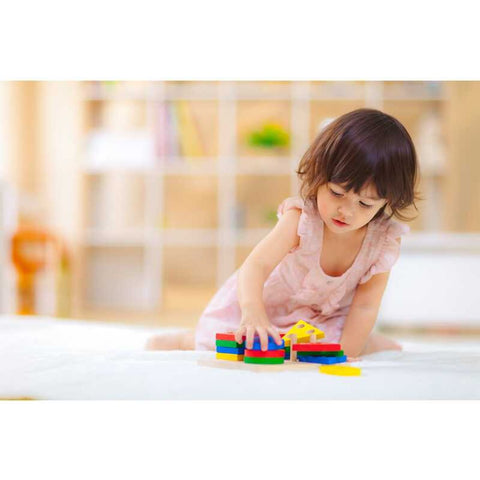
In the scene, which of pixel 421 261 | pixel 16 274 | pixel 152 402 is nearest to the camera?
pixel 152 402

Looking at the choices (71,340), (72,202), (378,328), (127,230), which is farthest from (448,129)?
(71,340)

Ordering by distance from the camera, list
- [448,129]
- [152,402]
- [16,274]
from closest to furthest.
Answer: [152,402] < [16,274] < [448,129]

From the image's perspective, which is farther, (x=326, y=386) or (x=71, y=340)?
(x=71, y=340)

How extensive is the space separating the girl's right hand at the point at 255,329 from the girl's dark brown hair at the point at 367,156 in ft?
0.65

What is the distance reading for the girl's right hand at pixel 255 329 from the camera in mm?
826

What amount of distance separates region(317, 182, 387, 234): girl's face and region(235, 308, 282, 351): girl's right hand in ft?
0.53

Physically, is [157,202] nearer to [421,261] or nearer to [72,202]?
[72,202]

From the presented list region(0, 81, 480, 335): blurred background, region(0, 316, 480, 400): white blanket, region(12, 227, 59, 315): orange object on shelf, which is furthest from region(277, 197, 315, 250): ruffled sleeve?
region(0, 81, 480, 335): blurred background

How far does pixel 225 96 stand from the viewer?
3.08m

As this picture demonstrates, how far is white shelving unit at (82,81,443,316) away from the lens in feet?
9.89

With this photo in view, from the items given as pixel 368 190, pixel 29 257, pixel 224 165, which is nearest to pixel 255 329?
pixel 368 190

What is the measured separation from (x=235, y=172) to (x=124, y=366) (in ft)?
7.55

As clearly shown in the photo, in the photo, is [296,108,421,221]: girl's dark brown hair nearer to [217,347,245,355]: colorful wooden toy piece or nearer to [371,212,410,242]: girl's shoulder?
[371,212,410,242]: girl's shoulder

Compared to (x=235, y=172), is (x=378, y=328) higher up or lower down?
lower down
